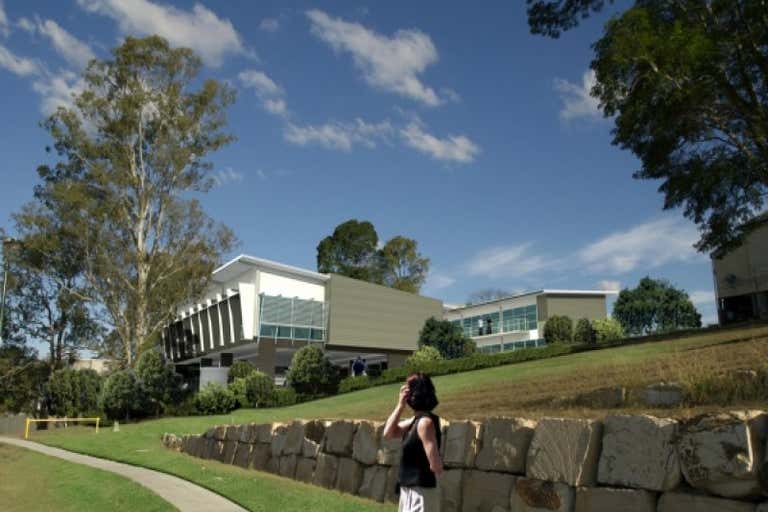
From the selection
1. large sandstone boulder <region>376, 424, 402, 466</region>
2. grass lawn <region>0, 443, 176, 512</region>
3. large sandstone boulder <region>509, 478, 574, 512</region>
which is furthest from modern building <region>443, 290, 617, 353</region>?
large sandstone boulder <region>509, 478, 574, 512</region>

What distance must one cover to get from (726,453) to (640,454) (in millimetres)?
742

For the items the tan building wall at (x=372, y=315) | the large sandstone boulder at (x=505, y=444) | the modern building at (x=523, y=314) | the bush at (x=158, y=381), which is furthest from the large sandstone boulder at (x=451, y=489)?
the modern building at (x=523, y=314)

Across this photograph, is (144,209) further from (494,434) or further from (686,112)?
(494,434)

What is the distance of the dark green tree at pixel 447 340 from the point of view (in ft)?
124

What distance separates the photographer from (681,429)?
5535 millimetres

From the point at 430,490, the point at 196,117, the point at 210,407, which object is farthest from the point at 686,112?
the point at 196,117

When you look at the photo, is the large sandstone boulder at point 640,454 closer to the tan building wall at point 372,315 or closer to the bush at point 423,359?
the bush at point 423,359

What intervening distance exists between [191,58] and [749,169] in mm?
33054

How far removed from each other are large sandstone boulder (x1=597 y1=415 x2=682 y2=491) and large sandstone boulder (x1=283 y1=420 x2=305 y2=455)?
22.8ft

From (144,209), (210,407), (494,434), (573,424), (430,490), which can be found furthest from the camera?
(144,209)

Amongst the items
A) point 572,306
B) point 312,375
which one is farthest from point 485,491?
point 572,306

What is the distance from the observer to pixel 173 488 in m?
11.9

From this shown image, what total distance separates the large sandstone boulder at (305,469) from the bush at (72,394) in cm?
2971

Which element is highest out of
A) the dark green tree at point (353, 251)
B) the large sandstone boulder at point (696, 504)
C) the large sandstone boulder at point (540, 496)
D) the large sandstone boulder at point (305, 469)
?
the dark green tree at point (353, 251)
